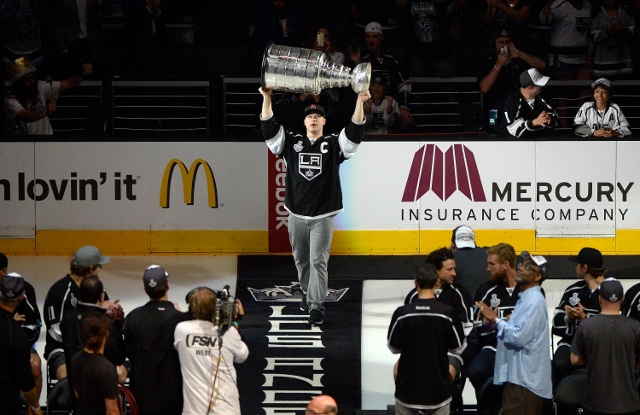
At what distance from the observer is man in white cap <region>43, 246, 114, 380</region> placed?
9.55 meters

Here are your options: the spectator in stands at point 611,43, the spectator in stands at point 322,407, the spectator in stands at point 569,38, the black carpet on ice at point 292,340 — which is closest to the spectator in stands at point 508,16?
the spectator in stands at point 569,38

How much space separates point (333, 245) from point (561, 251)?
9.07 feet

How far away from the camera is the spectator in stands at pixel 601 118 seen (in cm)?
1459

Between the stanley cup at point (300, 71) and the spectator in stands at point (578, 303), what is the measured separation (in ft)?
8.53

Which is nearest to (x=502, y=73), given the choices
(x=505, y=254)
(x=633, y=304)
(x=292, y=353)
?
(x=292, y=353)

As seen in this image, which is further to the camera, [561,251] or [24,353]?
[561,251]

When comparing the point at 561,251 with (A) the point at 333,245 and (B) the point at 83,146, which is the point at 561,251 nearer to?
(A) the point at 333,245

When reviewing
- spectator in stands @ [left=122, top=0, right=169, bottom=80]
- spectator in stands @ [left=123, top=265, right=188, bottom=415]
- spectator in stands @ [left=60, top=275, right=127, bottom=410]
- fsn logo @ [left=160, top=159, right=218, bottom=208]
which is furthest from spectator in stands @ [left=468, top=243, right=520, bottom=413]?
spectator in stands @ [left=122, top=0, right=169, bottom=80]

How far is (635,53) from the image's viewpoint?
1762cm

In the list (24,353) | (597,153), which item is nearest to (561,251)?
(597,153)

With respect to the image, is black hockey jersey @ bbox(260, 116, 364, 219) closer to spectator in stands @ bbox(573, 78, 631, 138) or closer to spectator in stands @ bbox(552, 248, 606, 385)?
spectator in stands @ bbox(552, 248, 606, 385)

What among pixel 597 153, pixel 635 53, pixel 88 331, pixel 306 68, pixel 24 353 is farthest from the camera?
Result: pixel 635 53

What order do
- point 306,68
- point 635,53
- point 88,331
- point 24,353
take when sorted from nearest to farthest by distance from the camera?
point 88,331
point 24,353
point 306,68
point 635,53

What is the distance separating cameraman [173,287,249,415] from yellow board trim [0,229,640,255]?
6.29 meters
